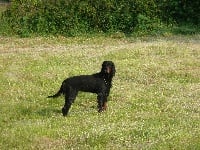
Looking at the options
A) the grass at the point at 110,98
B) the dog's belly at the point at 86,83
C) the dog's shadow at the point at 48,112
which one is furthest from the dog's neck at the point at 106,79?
the dog's shadow at the point at 48,112

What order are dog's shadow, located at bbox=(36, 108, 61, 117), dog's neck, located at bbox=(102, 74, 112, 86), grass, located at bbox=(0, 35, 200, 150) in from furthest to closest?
dog's neck, located at bbox=(102, 74, 112, 86), dog's shadow, located at bbox=(36, 108, 61, 117), grass, located at bbox=(0, 35, 200, 150)

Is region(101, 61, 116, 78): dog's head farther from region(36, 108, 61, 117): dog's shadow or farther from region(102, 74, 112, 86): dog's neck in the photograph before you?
region(36, 108, 61, 117): dog's shadow

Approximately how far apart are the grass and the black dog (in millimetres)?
349

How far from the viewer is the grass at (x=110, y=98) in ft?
40.0

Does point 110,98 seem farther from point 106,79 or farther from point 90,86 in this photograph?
point 90,86

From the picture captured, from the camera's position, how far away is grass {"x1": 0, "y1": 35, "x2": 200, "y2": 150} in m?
12.2

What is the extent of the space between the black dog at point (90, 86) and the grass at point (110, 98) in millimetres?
349

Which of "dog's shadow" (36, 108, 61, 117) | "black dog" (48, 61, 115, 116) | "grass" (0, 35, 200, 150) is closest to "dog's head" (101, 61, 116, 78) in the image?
"black dog" (48, 61, 115, 116)

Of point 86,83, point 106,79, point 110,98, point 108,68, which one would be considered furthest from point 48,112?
point 110,98

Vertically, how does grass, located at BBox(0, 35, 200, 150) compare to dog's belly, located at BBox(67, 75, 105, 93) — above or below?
below

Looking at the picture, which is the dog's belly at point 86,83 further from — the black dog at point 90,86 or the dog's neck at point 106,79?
the dog's neck at point 106,79

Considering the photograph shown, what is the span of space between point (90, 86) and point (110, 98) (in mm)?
1932

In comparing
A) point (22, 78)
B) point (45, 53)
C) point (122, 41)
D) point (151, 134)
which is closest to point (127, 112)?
point (151, 134)

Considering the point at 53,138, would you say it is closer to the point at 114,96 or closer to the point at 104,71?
the point at 104,71
